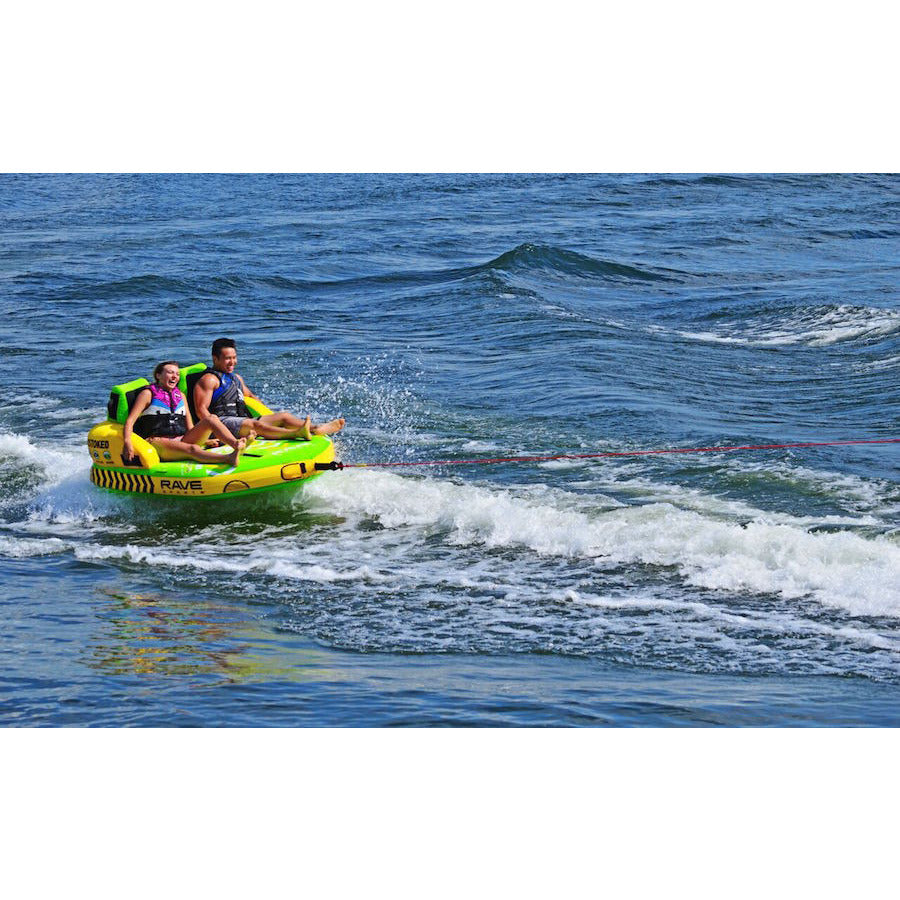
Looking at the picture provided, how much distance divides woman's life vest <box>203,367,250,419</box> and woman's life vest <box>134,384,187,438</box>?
31 cm

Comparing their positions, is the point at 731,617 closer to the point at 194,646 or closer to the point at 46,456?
the point at 194,646

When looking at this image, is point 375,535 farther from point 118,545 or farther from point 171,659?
point 171,659

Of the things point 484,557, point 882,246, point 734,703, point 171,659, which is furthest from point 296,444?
point 882,246

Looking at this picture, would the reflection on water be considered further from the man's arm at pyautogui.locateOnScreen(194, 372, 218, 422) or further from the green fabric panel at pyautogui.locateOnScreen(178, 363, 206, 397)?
the green fabric panel at pyautogui.locateOnScreen(178, 363, 206, 397)

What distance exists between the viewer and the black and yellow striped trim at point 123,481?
10.6 metres

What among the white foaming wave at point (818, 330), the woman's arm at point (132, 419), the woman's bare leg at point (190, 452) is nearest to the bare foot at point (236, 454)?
the woman's bare leg at point (190, 452)

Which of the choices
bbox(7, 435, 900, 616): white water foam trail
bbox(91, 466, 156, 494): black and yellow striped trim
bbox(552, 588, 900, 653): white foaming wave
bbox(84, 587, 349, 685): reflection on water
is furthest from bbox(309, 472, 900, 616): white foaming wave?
bbox(84, 587, 349, 685): reflection on water

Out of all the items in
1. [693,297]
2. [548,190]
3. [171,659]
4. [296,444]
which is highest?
[548,190]

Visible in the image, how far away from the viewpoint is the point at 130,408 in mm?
10641

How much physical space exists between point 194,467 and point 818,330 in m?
9.65

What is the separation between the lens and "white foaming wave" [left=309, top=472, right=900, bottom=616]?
872 centimetres

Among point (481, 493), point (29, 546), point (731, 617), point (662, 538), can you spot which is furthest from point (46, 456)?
point (731, 617)

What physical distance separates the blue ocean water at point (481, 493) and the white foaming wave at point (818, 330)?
2.5 inches

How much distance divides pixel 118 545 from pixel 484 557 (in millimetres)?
2962
